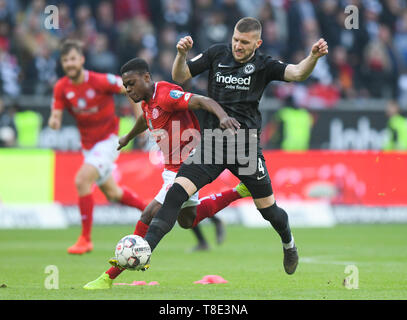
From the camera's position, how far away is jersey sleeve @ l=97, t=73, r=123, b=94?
11.4 m

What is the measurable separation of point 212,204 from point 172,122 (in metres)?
1.11

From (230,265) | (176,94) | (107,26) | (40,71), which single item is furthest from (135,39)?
(176,94)

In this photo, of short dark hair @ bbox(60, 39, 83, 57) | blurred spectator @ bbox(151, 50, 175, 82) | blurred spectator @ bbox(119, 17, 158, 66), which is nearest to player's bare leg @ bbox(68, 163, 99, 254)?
short dark hair @ bbox(60, 39, 83, 57)

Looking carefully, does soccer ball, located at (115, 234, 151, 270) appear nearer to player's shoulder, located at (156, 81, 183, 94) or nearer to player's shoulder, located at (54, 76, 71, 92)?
player's shoulder, located at (156, 81, 183, 94)

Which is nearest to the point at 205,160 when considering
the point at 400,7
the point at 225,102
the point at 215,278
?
the point at 225,102

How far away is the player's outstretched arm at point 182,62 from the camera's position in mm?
7590

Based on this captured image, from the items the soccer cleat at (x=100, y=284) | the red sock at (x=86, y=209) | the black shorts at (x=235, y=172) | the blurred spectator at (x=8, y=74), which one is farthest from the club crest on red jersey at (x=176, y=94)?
the blurred spectator at (x=8, y=74)

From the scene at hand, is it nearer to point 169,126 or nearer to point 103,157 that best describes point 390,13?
point 103,157

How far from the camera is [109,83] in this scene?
11.5 m

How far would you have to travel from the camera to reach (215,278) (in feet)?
26.6

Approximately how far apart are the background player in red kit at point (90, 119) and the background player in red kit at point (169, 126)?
3024mm

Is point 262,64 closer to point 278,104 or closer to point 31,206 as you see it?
point 31,206

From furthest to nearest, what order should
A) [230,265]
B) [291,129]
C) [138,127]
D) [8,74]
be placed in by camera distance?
1. [8,74]
2. [291,129]
3. [230,265]
4. [138,127]

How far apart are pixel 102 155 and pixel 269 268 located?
321 centimetres
